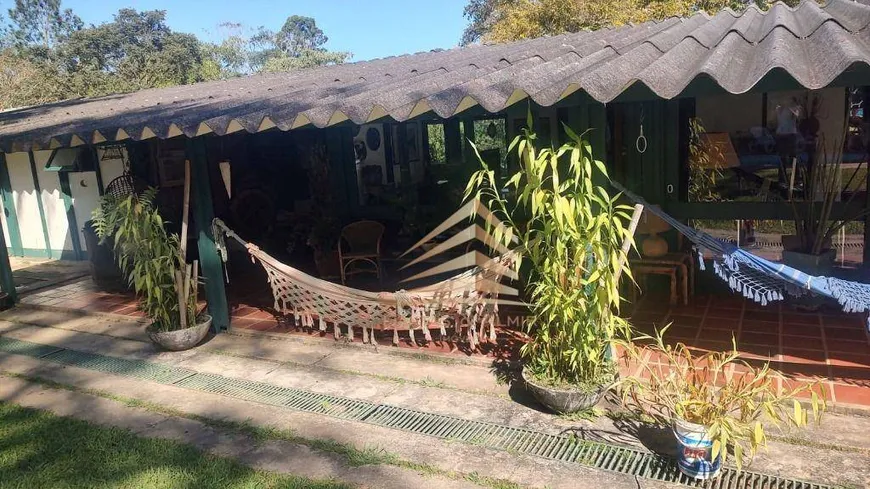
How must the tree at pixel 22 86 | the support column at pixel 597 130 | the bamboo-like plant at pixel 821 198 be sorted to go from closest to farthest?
the support column at pixel 597 130 < the bamboo-like plant at pixel 821 198 < the tree at pixel 22 86

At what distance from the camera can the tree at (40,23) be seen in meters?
34.2

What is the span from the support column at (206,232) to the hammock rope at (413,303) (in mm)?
525

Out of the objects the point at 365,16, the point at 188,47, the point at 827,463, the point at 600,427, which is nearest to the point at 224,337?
the point at 600,427

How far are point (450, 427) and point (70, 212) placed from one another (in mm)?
8118

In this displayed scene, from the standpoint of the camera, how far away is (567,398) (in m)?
3.35

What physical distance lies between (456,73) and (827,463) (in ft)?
10.4

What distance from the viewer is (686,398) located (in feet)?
9.04

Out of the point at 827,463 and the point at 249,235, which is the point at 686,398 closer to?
the point at 827,463

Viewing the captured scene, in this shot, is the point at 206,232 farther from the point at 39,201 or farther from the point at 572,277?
the point at 39,201

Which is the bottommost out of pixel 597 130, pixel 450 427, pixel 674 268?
pixel 450 427

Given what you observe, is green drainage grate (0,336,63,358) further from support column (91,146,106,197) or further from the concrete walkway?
support column (91,146,106,197)

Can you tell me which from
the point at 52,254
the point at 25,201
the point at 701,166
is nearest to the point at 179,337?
the point at 701,166

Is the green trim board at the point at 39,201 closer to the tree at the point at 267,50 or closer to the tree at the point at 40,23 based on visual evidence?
the tree at the point at 267,50

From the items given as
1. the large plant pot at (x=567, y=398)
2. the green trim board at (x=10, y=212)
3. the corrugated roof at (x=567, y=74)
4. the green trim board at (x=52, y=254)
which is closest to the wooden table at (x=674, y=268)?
the corrugated roof at (x=567, y=74)
